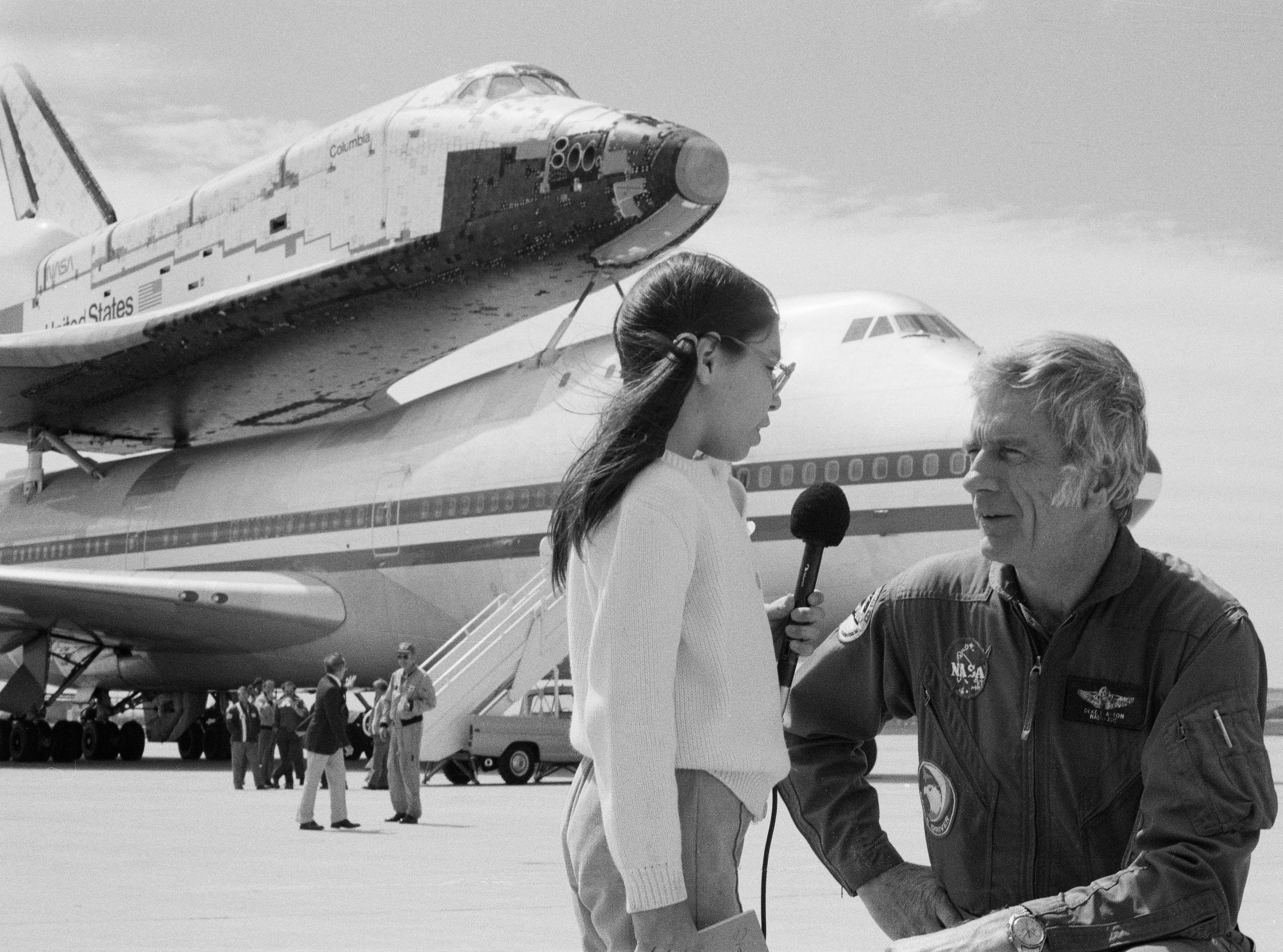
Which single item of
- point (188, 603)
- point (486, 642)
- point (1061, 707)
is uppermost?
point (1061, 707)

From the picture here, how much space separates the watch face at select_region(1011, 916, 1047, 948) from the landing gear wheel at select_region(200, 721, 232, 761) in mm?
22053

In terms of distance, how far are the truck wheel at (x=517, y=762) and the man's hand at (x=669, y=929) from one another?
1335 centimetres

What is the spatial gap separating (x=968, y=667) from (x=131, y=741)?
69.1ft

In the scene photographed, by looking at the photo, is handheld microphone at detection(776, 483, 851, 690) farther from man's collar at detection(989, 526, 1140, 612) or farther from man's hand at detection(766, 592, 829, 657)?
man's collar at detection(989, 526, 1140, 612)

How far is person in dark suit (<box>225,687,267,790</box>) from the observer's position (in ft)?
51.1

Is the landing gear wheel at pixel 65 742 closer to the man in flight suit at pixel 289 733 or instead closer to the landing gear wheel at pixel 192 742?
the landing gear wheel at pixel 192 742

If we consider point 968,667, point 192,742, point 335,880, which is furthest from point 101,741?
point 968,667

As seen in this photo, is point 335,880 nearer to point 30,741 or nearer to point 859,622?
point 859,622

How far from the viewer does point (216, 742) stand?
23266mm

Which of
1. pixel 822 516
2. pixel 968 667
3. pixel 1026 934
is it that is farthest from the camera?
pixel 822 516

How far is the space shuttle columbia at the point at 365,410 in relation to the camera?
14227 millimetres

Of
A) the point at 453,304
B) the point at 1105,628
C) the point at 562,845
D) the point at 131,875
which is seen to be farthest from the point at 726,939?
the point at 453,304

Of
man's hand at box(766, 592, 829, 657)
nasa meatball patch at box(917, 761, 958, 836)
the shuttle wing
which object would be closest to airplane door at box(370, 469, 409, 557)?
the shuttle wing

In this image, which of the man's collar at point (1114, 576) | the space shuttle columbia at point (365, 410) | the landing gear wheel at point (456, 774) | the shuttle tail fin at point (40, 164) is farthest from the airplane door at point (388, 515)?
the man's collar at point (1114, 576)
